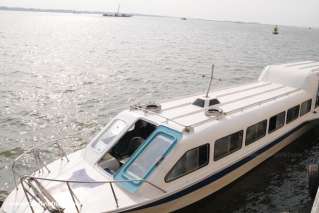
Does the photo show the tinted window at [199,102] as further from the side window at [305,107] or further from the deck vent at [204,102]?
the side window at [305,107]

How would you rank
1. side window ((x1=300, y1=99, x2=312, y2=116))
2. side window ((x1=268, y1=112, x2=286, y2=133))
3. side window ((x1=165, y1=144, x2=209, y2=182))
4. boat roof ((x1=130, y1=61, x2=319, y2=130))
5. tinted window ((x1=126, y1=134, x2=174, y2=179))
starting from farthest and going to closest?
side window ((x1=300, y1=99, x2=312, y2=116)) < side window ((x1=268, y1=112, x2=286, y2=133)) < boat roof ((x1=130, y1=61, x2=319, y2=130)) < side window ((x1=165, y1=144, x2=209, y2=182)) < tinted window ((x1=126, y1=134, x2=174, y2=179))

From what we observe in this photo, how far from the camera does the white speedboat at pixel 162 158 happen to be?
850 centimetres

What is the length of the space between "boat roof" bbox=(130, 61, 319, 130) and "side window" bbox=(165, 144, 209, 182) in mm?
824

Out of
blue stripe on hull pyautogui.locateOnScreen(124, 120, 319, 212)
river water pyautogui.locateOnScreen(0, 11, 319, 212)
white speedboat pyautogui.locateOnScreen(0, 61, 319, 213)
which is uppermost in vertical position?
white speedboat pyautogui.locateOnScreen(0, 61, 319, 213)

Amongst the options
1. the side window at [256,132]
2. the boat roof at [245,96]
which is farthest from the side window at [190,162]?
the side window at [256,132]

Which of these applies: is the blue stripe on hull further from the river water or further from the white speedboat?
the river water

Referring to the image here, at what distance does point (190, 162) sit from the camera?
31.7ft

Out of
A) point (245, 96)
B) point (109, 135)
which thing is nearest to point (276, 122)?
point (245, 96)

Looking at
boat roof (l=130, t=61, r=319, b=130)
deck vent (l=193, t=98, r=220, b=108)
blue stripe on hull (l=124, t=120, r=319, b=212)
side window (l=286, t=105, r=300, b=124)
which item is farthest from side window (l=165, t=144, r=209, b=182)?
side window (l=286, t=105, r=300, b=124)

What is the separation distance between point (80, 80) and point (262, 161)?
20291 mm

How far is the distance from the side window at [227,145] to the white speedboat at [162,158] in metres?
0.04

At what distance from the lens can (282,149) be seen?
15055mm

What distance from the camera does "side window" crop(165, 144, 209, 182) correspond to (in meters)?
9.23

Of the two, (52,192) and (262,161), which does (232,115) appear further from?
(52,192)
